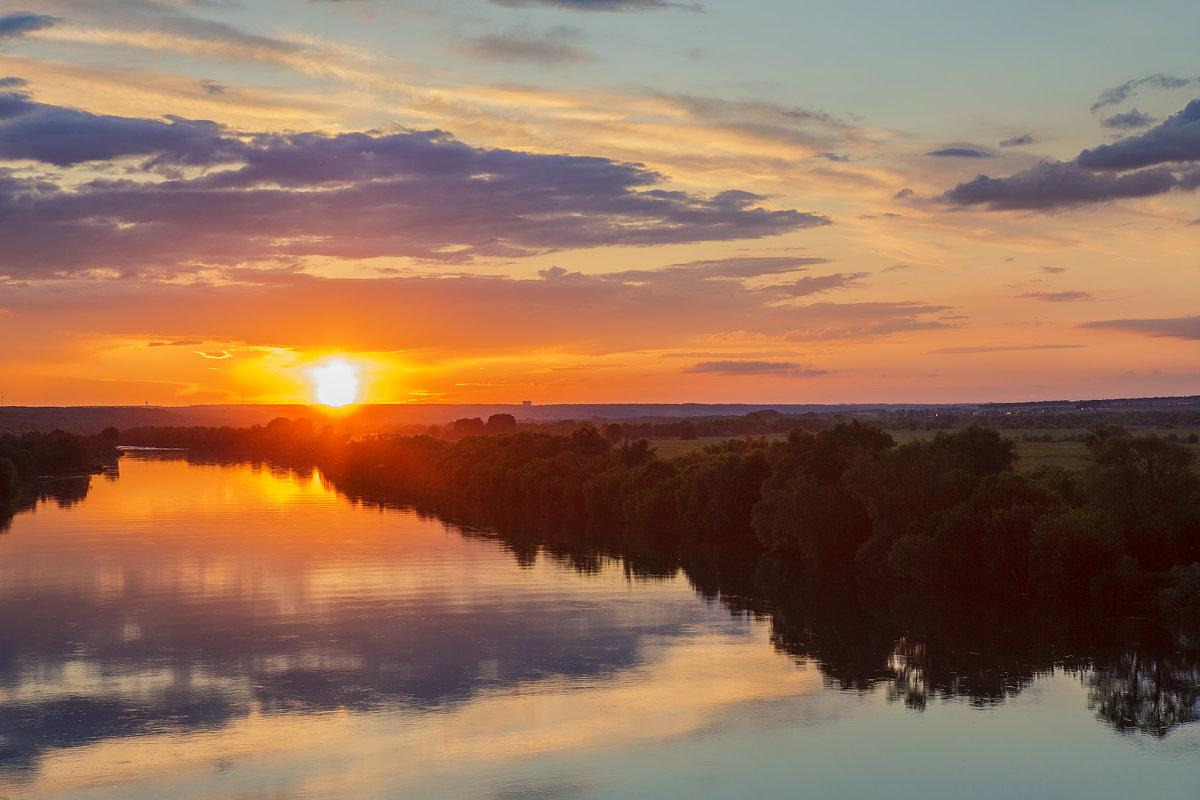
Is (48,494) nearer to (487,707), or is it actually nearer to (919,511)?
(919,511)

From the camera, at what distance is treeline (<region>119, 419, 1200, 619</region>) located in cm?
4378

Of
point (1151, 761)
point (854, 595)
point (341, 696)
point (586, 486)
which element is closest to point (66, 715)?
point (341, 696)

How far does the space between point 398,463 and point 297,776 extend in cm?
9741

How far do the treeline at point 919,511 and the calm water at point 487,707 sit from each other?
344 inches

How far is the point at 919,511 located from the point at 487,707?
2774cm

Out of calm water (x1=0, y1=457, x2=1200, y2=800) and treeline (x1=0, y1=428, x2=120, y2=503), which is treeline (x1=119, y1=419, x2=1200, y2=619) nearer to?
calm water (x1=0, y1=457, x2=1200, y2=800)

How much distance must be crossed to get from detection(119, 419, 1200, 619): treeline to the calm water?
8.73m

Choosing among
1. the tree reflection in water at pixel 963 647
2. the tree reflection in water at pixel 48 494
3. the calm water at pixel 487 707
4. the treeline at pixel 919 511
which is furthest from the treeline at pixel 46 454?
the tree reflection in water at pixel 963 647

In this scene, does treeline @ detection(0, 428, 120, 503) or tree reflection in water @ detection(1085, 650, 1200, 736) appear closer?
tree reflection in water @ detection(1085, 650, 1200, 736)

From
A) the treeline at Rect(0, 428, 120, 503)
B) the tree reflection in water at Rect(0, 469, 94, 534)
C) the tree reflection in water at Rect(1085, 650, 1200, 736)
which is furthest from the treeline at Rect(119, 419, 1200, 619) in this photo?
the treeline at Rect(0, 428, 120, 503)

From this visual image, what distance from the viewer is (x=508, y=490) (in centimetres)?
9012

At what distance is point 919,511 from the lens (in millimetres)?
51281

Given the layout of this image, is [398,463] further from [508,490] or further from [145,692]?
[145,692]

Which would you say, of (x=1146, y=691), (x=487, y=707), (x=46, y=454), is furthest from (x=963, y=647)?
(x=46, y=454)
